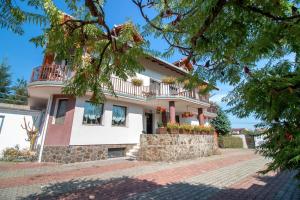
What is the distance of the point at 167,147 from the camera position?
12711 millimetres

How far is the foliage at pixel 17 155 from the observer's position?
12.1 m

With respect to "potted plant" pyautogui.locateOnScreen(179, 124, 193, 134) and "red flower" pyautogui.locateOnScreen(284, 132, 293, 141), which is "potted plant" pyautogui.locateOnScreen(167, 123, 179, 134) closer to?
"potted plant" pyautogui.locateOnScreen(179, 124, 193, 134)

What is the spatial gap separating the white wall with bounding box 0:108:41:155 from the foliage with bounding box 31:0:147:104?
13572 millimetres

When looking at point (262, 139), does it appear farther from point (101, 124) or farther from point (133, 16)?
point (101, 124)

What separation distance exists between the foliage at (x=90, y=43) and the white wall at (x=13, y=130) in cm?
1357

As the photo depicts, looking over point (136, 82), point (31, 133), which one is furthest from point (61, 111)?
point (136, 82)

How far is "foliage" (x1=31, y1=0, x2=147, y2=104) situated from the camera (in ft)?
6.77

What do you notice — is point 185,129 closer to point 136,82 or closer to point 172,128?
point 172,128

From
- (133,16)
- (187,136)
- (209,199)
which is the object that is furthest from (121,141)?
(133,16)

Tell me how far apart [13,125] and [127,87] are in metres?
8.54

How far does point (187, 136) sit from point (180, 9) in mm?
13017

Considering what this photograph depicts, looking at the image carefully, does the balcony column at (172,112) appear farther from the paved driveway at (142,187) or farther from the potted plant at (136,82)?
the paved driveway at (142,187)

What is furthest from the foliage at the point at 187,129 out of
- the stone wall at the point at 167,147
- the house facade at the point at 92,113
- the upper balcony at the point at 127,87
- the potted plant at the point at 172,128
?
the upper balcony at the point at 127,87

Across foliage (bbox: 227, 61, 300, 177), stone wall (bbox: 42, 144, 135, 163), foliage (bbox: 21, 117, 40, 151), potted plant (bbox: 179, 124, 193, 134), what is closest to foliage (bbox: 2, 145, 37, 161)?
foliage (bbox: 21, 117, 40, 151)
